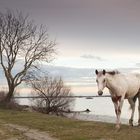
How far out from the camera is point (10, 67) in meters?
47.1

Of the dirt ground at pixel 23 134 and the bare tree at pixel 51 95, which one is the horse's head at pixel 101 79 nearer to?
the dirt ground at pixel 23 134

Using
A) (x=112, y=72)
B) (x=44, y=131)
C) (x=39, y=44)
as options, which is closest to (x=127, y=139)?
(x=112, y=72)

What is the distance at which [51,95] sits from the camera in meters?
63.9

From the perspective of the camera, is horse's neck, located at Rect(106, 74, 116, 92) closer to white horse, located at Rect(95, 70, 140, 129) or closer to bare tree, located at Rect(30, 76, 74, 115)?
white horse, located at Rect(95, 70, 140, 129)

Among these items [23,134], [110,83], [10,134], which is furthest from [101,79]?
[10,134]

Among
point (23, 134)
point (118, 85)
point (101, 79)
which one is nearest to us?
point (101, 79)

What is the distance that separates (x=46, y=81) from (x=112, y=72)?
4866 centimetres

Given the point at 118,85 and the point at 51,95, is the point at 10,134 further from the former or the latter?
the point at 51,95

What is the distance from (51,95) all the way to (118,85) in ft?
149

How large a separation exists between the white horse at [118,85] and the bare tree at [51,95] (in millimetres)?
39527

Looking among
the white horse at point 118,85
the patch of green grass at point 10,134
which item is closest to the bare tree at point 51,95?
the patch of green grass at point 10,134

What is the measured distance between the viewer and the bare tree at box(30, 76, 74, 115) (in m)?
61.1

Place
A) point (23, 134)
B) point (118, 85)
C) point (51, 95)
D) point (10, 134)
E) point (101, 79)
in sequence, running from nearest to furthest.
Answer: point (101, 79) < point (118, 85) < point (23, 134) < point (10, 134) < point (51, 95)

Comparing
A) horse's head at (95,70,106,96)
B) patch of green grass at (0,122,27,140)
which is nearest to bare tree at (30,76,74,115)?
patch of green grass at (0,122,27,140)
